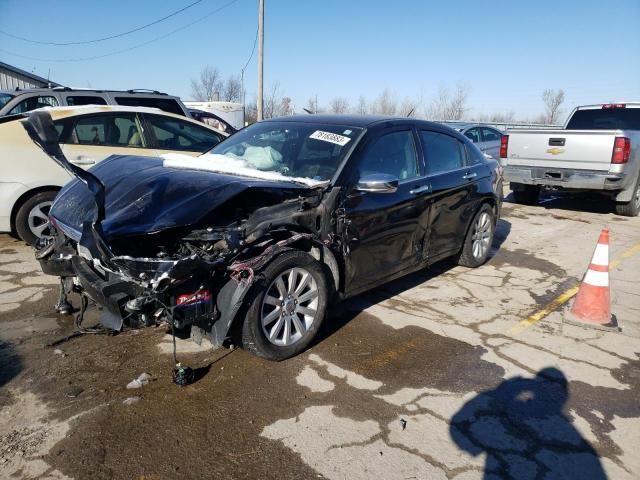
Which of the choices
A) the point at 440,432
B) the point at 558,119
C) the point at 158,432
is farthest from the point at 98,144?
the point at 558,119

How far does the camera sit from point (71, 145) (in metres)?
5.94

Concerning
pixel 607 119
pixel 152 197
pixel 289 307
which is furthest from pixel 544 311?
pixel 607 119

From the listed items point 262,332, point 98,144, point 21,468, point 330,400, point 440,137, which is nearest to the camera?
point 21,468

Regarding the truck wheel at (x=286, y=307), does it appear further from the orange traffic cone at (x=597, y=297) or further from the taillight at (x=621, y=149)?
the taillight at (x=621, y=149)

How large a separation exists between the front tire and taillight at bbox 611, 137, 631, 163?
392cm

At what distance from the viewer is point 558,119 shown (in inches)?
2087

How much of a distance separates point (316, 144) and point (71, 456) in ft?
9.15

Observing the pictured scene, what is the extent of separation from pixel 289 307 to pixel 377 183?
1.13 metres

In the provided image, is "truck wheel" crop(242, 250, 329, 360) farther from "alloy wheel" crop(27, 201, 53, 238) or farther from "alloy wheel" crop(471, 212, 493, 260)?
"alloy wheel" crop(27, 201, 53, 238)

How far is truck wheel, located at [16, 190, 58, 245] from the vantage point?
5492 millimetres

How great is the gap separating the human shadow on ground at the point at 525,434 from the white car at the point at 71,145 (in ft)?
14.5

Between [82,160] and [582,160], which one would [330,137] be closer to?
[82,160]

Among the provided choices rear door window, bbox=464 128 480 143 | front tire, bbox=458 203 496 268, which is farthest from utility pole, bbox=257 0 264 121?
front tire, bbox=458 203 496 268

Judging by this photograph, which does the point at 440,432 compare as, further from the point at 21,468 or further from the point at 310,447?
the point at 21,468
